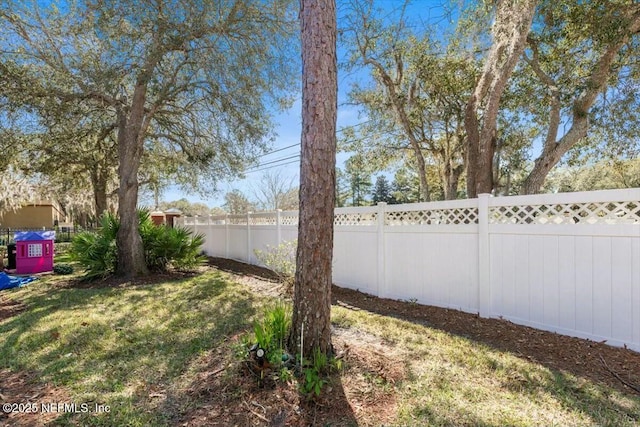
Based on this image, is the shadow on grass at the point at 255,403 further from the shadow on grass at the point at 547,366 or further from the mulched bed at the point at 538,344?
the mulched bed at the point at 538,344

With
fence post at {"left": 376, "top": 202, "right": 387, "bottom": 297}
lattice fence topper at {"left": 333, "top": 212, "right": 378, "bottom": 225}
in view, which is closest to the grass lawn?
fence post at {"left": 376, "top": 202, "right": 387, "bottom": 297}

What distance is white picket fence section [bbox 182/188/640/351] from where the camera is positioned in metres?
3.48

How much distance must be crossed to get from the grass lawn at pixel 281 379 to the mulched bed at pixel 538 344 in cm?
19

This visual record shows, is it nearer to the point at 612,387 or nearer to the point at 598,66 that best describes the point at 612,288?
the point at 612,387

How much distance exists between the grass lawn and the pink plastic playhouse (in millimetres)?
5141

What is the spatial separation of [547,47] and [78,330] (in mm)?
9696

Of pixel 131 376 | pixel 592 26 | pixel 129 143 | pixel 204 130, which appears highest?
pixel 592 26

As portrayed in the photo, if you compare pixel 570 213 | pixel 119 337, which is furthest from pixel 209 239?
pixel 570 213

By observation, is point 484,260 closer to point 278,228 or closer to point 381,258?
point 381,258

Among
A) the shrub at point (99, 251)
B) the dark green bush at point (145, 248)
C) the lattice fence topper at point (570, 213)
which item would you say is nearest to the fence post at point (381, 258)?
the lattice fence topper at point (570, 213)

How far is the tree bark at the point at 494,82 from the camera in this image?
5.53m

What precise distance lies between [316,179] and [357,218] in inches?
152

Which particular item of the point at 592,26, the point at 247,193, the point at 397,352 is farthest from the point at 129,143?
the point at 247,193

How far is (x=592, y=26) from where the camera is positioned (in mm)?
6035
